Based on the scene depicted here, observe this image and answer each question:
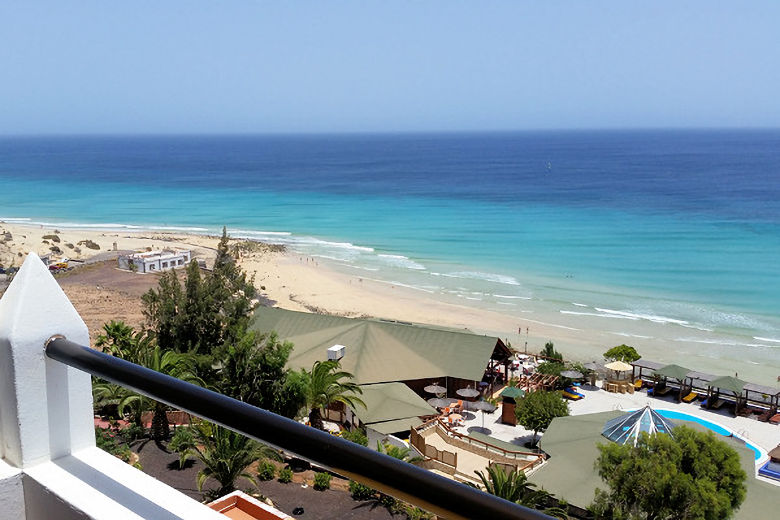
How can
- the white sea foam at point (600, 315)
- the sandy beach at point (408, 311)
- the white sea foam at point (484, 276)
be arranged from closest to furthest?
the sandy beach at point (408, 311)
the white sea foam at point (600, 315)
the white sea foam at point (484, 276)

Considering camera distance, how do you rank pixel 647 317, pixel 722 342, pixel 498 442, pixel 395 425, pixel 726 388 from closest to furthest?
1. pixel 498 442
2. pixel 395 425
3. pixel 726 388
4. pixel 722 342
5. pixel 647 317

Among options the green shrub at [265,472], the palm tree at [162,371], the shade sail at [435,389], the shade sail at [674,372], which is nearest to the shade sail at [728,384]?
the shade sail at [674,372]

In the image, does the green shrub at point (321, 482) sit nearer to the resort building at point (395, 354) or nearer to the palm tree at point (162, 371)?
the palm tree at point (162, 371)

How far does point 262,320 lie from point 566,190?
8027cm

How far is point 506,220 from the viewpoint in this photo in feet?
228

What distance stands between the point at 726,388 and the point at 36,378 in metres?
22.8

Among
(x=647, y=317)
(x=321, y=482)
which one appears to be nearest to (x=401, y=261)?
(x=647, y=317)

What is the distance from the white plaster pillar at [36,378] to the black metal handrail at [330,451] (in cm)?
29

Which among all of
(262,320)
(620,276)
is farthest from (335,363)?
(620,276)

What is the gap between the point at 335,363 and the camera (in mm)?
16562

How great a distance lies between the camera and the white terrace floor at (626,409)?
62.8 feet

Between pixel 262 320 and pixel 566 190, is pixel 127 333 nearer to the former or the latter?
pixel 262 320

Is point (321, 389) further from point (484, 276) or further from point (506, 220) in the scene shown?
point (506, 220)

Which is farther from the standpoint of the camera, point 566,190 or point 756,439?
point 566,190
